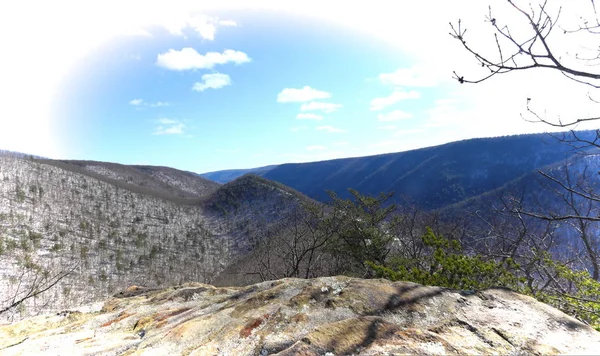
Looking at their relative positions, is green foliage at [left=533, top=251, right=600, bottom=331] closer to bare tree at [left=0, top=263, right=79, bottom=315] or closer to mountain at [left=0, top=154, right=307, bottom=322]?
bare tree at [left=0, top=263, right=79, bottom=315]

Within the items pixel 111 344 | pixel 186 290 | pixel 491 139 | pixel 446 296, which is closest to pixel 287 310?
pixel 446 296

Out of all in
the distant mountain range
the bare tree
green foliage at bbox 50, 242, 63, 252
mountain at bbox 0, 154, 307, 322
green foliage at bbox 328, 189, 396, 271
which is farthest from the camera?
green foliage at bbox 50, 242, 63, 252

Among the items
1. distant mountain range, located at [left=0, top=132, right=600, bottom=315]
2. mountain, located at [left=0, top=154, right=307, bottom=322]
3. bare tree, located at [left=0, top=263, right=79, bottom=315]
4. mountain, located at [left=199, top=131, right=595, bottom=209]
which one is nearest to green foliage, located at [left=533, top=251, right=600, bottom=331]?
distant mountain range, located at [left=0, top=132, right=600, bottom=315]

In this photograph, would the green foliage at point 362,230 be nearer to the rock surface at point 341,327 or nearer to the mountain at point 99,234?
the rock surface at point 341,327

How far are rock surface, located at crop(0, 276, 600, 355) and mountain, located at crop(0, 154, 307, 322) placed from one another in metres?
8.20

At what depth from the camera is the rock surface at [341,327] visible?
2.35 metres

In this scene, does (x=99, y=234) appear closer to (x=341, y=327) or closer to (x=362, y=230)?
(x=362, y=230)

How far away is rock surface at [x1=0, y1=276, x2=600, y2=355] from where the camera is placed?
7.71 ft

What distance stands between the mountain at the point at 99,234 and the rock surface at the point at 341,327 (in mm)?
8202

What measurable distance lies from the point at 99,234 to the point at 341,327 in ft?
110

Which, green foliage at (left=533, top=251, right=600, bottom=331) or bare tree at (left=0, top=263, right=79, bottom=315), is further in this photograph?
bare tree at (left=0, top=263, right=79, bottom=315)

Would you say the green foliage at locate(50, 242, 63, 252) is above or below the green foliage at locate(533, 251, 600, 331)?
below

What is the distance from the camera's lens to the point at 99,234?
29.8m

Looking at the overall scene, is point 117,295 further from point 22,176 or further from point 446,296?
point 22,176
